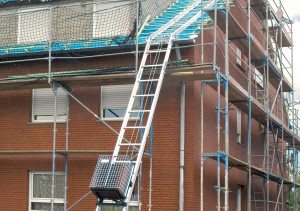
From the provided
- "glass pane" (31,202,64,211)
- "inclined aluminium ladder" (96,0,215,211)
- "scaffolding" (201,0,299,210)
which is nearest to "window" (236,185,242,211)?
"scaffolding" (201,0,299,210)

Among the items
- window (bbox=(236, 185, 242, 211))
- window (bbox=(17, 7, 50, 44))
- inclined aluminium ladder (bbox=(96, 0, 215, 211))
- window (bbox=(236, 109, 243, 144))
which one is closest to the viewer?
inclined aluminium ladder (bbox=(96, 0, 215, 211))

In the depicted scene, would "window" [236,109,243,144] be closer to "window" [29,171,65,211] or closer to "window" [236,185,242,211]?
"window" [236,185,242,211]

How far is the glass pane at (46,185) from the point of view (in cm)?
1855

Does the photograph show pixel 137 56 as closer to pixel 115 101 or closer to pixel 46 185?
pixel 115 101

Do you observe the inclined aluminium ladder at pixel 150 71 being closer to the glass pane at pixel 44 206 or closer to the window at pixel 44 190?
the window at pixel 44 190

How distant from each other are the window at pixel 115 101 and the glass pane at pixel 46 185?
6.77 ft

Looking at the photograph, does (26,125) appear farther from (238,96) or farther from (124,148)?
(238,96)

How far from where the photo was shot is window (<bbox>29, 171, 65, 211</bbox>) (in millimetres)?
18531

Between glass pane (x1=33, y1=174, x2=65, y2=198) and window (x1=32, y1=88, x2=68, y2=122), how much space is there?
1510 millimetres

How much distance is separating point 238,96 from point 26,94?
5708mm

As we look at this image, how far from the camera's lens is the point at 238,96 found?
1906cm

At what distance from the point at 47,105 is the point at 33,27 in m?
2.62

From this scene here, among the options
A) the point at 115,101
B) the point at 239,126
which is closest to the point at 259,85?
the point at 239,126

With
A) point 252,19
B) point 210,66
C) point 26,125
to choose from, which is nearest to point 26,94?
point 26,125
